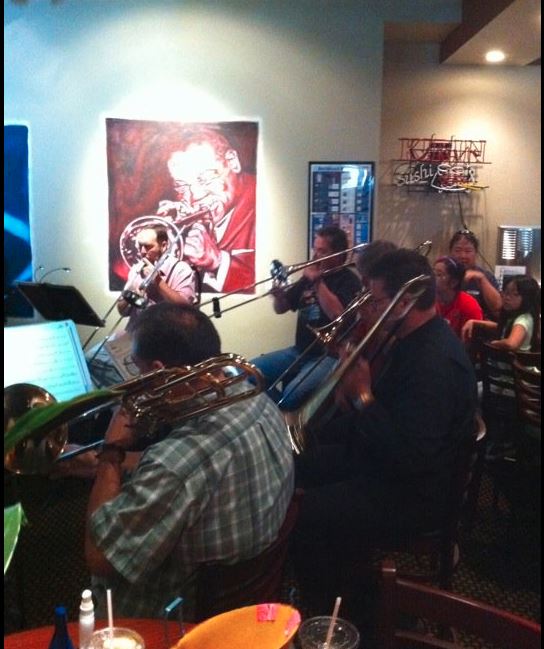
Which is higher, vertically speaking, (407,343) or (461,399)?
(407,343)

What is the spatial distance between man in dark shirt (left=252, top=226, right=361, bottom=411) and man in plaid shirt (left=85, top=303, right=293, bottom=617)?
142 centimetres

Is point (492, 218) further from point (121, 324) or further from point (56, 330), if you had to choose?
point (56, 330)

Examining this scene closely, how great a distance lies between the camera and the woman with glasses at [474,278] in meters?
4.17

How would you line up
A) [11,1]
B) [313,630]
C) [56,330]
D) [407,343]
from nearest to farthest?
[313,630] → [407,343] → [56,330] → [11,1]

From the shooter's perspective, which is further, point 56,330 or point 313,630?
point 56,330

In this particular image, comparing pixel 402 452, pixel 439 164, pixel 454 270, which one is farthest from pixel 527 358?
pixel 439 164

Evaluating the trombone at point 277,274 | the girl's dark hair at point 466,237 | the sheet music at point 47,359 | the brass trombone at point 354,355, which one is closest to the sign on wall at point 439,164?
the girl's dark hair at point 466,237

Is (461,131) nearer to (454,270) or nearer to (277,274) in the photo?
(454,270)

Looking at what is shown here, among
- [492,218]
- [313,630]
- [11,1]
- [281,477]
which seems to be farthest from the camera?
[492,218]

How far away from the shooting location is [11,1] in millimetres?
3895

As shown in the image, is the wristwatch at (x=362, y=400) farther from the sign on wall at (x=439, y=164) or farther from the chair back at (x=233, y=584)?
the sign on wall at (x=439, y=164)

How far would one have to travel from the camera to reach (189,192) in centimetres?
415

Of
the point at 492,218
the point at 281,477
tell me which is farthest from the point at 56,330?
the point at 492,218

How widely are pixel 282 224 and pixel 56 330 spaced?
201 cm
